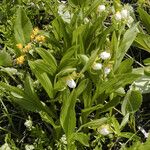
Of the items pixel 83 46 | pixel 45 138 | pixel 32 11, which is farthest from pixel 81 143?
pixel 32 11

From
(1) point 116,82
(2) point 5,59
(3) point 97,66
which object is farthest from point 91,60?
(2) point 5,59

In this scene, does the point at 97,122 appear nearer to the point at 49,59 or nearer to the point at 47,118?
the point at 47,118

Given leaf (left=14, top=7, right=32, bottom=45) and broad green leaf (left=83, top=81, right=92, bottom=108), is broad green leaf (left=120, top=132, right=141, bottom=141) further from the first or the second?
leaf (left=14, top=7, right=32, bottom=45)

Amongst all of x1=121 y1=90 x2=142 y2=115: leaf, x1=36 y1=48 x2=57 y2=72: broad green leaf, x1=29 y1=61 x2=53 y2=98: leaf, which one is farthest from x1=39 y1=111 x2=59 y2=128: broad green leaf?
x1=121 y1=90 x2=142 y2=115: leaf

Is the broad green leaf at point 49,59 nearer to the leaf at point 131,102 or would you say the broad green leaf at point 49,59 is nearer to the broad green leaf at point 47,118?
the broad green leaf at point 47,118

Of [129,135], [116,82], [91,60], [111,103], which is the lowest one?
[129,135]

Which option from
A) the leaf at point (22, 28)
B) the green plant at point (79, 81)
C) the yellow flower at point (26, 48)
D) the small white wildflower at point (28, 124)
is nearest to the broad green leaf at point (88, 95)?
the green plant at point (79, 81)

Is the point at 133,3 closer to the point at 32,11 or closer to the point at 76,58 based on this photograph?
the point at 32,11
